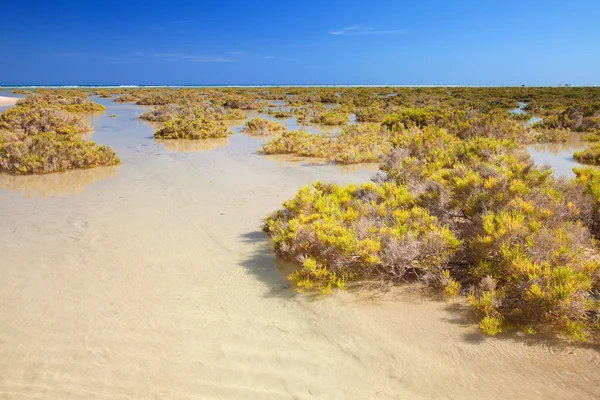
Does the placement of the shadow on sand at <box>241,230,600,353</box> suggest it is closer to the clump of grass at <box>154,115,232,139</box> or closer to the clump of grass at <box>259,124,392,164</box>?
the clump of grass at <box>259,124,392,164</box>

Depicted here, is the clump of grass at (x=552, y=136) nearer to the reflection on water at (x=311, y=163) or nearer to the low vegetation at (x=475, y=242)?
the reflection on water at (x=311, y=163)

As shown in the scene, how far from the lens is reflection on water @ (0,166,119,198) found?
7.63 m

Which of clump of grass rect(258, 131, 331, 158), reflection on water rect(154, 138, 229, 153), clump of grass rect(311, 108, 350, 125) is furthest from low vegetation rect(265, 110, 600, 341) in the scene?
clump of grass rect(311, 108, 350, 125)

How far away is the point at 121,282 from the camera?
4184 mm

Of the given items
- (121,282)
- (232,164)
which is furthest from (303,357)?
(232,164)

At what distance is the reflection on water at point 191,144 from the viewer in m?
12.3

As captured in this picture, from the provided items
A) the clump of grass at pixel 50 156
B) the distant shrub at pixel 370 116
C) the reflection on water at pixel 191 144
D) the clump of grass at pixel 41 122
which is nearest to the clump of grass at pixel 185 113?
the clump of grass at pixel 41 122

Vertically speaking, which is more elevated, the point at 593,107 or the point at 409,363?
the point at 593,107

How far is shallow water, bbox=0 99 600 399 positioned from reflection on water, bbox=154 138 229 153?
654 centimetres

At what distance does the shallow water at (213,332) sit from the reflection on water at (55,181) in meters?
1.74

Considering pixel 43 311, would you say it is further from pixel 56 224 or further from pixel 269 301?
pixel 56 224

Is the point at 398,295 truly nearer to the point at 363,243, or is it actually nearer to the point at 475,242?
the point at 363,243

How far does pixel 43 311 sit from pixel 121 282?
0.71 m

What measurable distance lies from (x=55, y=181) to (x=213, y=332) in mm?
6765
